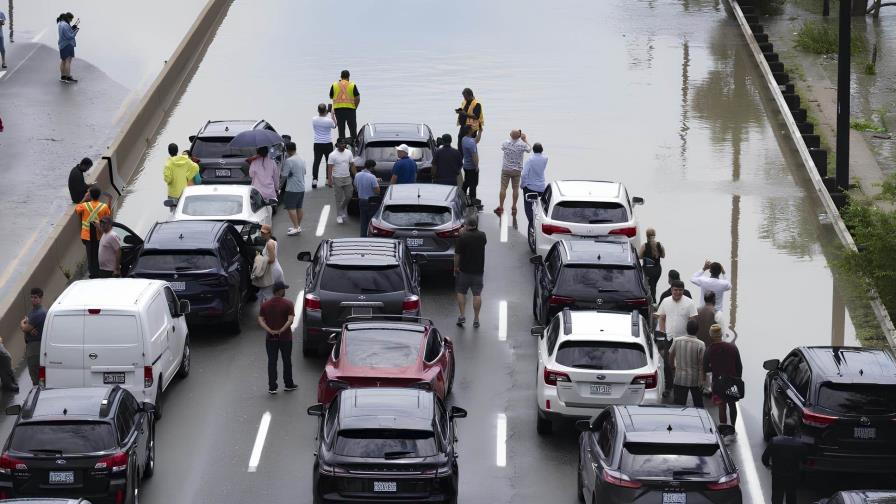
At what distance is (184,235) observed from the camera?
22.3 m

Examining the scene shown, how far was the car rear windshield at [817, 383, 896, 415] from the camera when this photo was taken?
17.2m

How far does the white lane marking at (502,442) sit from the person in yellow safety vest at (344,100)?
13522 mm

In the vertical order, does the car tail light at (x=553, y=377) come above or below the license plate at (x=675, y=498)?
above

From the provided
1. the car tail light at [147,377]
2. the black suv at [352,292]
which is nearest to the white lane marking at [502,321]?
the black suv at [352,292]

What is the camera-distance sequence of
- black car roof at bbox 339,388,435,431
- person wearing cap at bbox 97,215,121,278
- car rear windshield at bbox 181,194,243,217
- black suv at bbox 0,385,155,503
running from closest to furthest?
black car roof at bbox 339,388,435,431
black suv at bbox 0,385,155,503
person wearing cap at bbox 97,215,121,278
car rear windshield at bbox 181,194,243,217

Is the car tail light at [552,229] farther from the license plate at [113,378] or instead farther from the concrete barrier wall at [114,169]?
the license plate at [113,378]

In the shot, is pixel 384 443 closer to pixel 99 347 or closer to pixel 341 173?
pixel 99 347

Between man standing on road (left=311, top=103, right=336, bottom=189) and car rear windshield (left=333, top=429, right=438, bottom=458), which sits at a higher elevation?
man standing on road (left=311, top=103, right=336, bottom=189)

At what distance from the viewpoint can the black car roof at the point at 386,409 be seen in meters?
15.5

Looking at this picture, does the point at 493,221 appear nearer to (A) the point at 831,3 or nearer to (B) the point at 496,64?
(B) the point at 496,64

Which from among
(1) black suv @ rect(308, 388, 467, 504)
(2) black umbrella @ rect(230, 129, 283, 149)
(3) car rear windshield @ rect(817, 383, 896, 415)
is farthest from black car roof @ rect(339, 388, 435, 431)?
(2) black umbrella @ rect(230, 129, 283, 149)

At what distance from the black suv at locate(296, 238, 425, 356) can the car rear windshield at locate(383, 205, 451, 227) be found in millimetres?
2912

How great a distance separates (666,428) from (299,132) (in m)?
20.1

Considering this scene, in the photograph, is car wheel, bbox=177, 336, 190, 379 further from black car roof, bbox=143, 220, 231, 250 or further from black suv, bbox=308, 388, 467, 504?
black suv, bbox=308, 388, 467, 504
